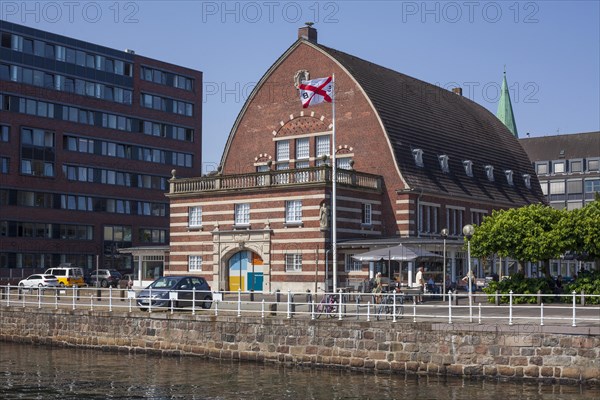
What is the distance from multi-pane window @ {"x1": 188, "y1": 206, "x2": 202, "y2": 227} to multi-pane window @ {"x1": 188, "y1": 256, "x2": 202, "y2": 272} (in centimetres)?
222

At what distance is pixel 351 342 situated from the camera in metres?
31.0

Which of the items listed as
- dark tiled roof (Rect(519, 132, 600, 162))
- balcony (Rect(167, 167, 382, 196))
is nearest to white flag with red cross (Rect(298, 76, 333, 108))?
balcony (Rect(167, 167, 382, 196))

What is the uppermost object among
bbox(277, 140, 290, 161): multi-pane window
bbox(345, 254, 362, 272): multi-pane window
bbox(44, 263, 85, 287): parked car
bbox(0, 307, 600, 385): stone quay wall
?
bbox(277, 140, 290, 161): multi-pane window

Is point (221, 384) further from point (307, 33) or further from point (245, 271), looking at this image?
point (307, 33)

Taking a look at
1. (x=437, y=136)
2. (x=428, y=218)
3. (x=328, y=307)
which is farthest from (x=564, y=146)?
(x=328, y=307)

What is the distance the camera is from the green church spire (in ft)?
487

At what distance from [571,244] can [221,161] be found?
104ft

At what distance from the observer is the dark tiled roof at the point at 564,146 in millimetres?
Answer: 114944

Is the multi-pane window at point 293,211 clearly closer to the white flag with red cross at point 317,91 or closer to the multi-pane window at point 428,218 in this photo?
the multi-pane window at point 428,218

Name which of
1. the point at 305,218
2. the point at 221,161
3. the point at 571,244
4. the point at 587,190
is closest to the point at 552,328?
the point at 571,244

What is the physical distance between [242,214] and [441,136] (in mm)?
18275

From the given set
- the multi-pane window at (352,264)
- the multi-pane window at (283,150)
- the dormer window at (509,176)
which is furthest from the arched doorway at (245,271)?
the dormer window at (509,176)

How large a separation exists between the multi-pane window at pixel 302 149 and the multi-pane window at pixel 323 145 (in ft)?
2.77

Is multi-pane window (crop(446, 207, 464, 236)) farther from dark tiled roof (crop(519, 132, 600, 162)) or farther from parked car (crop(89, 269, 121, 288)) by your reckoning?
dark tiled roof (crop(519, 132, 600, 162))
